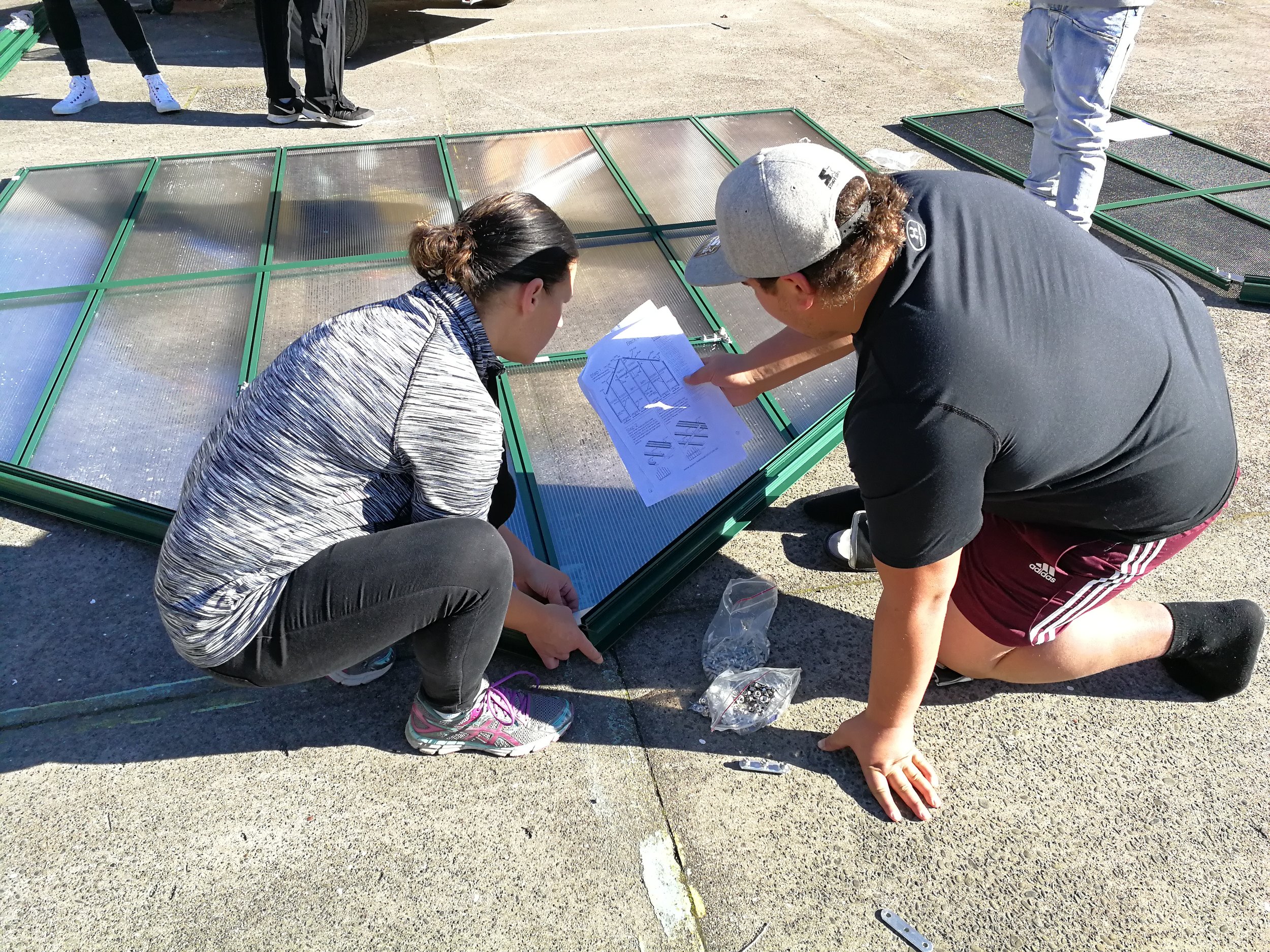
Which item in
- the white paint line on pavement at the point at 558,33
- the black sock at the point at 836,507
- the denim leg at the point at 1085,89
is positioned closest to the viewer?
the black sock at the point at 836,507

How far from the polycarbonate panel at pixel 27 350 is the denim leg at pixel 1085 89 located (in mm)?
3832

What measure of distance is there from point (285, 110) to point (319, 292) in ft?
8.54

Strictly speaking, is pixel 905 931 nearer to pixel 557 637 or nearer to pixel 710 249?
pixel 557 637

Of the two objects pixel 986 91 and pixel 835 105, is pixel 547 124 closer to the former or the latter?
pixel 835 105

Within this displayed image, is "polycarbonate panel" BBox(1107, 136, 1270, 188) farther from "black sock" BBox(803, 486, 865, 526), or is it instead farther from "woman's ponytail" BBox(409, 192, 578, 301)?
"woman's ponytail" BBox(409, 192, 578, 301)

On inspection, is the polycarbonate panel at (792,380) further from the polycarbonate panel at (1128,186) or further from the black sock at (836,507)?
the polycarbonate panel at (1128,186)

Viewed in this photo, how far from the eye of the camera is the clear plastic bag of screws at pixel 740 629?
2377mm

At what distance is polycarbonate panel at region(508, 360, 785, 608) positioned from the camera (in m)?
2.59

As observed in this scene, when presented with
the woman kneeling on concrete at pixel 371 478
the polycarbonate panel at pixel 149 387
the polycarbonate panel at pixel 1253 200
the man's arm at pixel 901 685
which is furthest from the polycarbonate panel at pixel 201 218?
the polycarbonate panel at pixel 1253 200

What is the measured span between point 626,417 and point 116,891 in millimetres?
1541

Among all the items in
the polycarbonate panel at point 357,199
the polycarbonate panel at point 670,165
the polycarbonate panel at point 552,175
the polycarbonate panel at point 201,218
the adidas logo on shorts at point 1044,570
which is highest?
the adidas logo on shorts at point 1044,570

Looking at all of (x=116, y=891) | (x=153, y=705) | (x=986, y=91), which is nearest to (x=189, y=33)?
(x=986, y=91)

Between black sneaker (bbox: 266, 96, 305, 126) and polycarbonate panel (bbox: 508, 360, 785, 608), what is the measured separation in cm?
346

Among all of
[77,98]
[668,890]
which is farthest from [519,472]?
[77,98]
